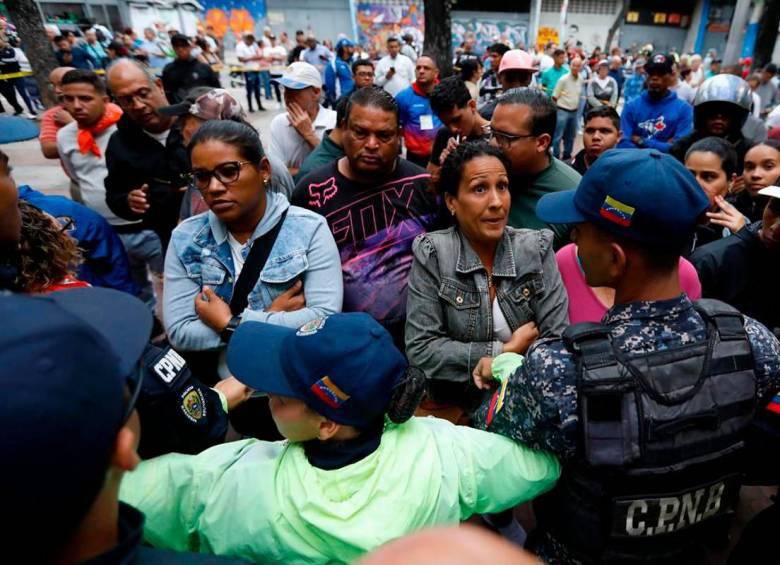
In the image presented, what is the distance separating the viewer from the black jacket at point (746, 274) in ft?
7.22

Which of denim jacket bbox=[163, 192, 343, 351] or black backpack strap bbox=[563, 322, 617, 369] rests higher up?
black backpack strap bbox=[563, 322, 617, 369]

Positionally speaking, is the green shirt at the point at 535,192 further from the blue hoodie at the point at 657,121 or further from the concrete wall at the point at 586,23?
the concrete wall at the point at 586,23

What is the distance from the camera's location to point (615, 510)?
1237 mm

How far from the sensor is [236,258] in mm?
2059

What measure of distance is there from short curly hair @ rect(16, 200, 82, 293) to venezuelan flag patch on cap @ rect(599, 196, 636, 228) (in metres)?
1.88

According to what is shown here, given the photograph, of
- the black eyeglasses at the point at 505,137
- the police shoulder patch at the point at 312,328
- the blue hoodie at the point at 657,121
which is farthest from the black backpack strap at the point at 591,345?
the blue hoodie at the point at 657,121

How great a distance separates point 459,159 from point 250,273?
1.07 meters

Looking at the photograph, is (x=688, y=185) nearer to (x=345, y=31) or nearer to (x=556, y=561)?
(x=556, y=561)

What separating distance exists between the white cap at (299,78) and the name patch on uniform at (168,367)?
9.91 ft

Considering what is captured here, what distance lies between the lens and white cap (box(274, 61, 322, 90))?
379cm

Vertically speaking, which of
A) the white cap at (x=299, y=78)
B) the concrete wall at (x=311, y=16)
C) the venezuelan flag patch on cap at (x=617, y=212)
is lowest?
the venezuelan flag patch on cap at (x=617, y=212)

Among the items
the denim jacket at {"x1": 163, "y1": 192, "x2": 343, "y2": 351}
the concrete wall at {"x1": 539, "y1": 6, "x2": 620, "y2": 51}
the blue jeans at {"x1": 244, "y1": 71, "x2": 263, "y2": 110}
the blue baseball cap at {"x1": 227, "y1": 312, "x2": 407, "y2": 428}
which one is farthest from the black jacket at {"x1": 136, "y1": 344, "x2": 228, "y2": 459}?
the concrete wall at {"x1": 539, "y1": 6, "x2": 620, "y2": 51}

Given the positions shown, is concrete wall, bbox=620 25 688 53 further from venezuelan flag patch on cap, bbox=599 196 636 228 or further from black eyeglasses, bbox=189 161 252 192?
venezuelan flag patch on cap, bbox=599 196 636 228

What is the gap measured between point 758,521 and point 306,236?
196 cm
